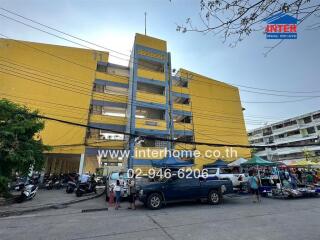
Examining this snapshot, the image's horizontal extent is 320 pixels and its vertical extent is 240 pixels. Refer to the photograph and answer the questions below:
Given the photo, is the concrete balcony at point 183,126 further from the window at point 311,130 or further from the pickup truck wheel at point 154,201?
the window at point 311,130

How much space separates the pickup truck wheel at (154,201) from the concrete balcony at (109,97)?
54.9ft

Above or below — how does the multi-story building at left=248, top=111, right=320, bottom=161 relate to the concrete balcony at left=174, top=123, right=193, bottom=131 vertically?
above

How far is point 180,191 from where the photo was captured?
35.8 ft

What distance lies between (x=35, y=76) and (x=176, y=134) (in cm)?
1646

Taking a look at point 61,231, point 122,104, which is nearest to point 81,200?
point 61,231

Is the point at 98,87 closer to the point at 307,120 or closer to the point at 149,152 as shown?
the point at 149,152

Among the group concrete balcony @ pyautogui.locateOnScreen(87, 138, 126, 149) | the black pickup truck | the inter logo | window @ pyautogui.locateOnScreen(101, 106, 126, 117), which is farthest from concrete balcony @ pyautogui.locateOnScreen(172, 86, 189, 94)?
the inter logo

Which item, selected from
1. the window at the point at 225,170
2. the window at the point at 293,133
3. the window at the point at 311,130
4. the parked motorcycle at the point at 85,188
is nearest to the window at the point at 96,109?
the parked motorcycle at the point at 85,188

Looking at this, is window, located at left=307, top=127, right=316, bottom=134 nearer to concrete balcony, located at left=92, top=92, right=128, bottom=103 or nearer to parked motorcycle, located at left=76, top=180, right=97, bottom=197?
concrete balcony, located at left=92, top=92, right=128, bottom=103

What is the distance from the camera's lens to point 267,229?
6207 millimetres

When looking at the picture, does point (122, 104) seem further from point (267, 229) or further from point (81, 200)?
point (267, 229)

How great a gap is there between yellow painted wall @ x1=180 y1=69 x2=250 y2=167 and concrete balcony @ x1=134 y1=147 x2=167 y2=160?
544 cm

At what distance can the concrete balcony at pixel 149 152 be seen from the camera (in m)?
23.0

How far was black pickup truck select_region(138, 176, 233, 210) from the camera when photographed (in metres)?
10.3
